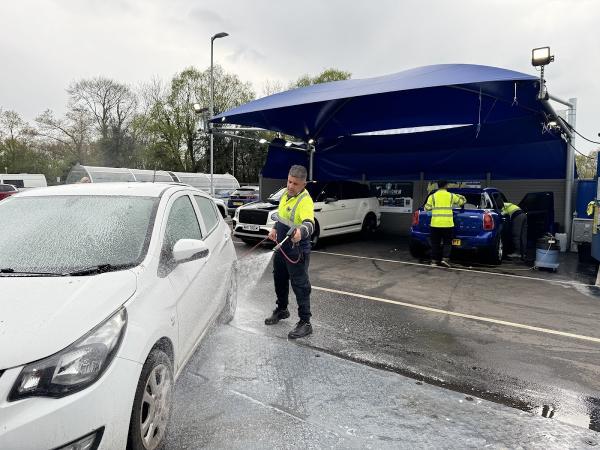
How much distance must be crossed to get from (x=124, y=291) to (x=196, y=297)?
2.99 ft

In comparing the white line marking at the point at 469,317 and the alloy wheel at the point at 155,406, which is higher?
the alloy wheel at the point at 155,406

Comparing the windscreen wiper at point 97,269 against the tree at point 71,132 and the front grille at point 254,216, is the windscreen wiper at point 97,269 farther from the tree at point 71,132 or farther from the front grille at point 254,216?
the tree at point 71,132

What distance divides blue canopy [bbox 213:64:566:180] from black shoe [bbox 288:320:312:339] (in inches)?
202

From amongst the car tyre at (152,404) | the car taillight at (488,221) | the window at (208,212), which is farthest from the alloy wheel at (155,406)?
the car taillight at (488,221)

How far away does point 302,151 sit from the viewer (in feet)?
51.2

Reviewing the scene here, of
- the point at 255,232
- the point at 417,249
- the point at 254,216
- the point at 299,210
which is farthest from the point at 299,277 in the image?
the point at 417,249

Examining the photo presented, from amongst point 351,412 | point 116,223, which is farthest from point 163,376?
point 351,412

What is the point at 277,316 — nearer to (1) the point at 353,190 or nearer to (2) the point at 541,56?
(2) the point at 541,56

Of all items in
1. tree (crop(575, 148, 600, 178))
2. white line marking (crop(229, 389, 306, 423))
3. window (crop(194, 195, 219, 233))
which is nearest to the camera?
white line marking (crop(229, 389, 306, 423))

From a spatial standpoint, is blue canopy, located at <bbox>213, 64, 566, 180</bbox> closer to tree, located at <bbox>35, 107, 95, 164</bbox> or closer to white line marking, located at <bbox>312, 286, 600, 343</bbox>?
white line marking, located at <bbox>312, 286, 600, 343</bbox>

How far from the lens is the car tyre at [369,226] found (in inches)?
529

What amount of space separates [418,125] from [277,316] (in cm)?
927

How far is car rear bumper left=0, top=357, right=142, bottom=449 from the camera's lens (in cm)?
166

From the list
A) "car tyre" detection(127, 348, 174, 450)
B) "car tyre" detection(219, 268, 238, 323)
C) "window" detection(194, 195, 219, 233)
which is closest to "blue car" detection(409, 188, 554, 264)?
"car tyre" detection(219, 268, 238, 323)
